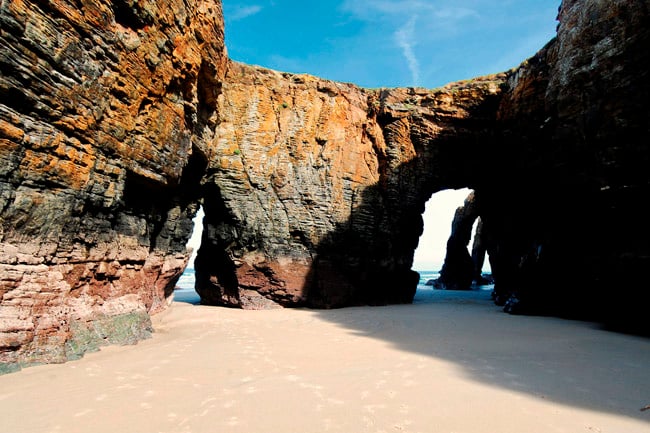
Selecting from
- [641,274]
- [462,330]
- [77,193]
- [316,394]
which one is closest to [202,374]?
[316,394]

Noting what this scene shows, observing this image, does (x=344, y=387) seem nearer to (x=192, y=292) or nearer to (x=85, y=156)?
(x=85, y=156)

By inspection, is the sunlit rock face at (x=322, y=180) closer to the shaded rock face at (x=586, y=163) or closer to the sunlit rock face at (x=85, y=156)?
the shaded rock face at (x=586, y=163)

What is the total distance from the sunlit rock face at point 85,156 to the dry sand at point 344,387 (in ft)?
3.60

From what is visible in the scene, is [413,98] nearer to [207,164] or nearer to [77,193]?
[207,164]

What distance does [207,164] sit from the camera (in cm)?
1215

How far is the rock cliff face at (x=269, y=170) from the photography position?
205 inches

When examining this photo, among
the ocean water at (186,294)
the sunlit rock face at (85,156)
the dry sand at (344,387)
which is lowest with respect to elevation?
the ocean water at (186,294)

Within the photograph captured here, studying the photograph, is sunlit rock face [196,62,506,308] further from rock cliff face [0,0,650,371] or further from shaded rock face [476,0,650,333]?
shaded rock face [476,0,650,333]

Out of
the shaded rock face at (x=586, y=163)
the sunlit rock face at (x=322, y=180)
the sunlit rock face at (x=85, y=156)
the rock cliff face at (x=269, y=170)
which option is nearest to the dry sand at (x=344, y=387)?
the sunlit rock face at (x=85, y=156)

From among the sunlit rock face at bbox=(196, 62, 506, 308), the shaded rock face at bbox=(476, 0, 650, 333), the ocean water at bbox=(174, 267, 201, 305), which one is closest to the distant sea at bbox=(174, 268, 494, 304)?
the ocean water at bbox=(174, 267, 201, 305)

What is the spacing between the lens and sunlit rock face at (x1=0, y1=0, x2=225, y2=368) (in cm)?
477

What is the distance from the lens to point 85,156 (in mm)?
5980

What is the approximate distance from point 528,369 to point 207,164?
11505 mm

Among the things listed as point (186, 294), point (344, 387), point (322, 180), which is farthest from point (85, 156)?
point (186, 294)
